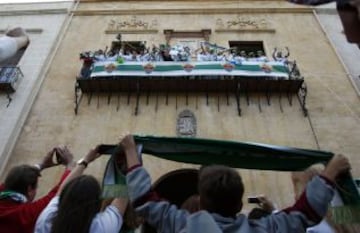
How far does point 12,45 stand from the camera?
4195 millimetres

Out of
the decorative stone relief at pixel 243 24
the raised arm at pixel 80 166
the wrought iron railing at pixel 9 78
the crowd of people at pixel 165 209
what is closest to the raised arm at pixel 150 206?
the crowd of people at pixel 165 209

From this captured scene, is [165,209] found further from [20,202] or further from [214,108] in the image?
[214,108]

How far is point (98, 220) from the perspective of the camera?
302 centimetres

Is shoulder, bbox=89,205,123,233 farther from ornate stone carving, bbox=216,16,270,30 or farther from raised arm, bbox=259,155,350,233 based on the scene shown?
ornate stone carving, bbox=216,16,270,30

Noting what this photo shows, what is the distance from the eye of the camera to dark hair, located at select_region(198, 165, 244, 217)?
2781 mm

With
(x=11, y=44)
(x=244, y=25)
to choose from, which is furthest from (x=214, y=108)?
(x=11, y=44)

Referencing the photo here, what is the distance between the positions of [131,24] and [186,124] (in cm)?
525

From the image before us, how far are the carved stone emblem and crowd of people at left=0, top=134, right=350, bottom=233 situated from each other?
6764 millimetres

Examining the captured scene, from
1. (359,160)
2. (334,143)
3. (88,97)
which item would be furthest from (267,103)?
(88,97)

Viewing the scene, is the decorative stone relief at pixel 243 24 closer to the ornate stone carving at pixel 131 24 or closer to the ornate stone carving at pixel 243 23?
the ornate stone carving at pixel 243 23

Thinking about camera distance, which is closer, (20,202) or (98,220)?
(98,220)

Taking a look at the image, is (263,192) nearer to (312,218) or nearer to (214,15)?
(312,218)

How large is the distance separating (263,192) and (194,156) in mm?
4668

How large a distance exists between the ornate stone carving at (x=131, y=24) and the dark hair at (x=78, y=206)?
11.3 m
